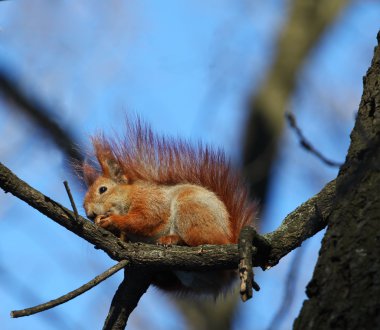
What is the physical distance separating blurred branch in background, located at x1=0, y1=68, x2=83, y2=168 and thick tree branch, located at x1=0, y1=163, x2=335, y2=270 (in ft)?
4.12

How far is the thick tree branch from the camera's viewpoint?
204 cm

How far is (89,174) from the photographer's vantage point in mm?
3322

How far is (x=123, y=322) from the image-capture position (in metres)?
2.32

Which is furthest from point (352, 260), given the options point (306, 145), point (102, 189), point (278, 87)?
point (278, 87)

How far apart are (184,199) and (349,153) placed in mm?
1207

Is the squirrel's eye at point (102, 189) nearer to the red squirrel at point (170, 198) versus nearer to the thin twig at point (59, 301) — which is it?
the red squirrel at point (170, 198)

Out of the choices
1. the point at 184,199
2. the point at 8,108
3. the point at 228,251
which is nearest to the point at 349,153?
the point at 228,251

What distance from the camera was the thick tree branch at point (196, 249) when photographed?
2041 millimetres

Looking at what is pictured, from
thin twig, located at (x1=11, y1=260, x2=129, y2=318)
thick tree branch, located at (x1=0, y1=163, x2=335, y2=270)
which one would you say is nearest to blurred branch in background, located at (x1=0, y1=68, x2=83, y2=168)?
thick tree branch, located at (x1=0, y1=163, x2=335, y2=270)

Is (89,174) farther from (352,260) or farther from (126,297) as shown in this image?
(352,260)

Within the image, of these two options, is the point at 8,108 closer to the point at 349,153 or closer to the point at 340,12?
the point at 349,153

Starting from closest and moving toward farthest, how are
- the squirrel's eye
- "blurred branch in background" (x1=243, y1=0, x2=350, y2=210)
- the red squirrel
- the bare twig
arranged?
the bare twig
the red squirrel
the squirrel's eye
"blurred branch in background" (x1=243, y1=0, x2=350, y2=210)

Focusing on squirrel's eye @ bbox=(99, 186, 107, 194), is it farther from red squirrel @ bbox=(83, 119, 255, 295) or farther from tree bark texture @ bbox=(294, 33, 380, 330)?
tree bark texture @ bbox=(294, 33, 380, 330)

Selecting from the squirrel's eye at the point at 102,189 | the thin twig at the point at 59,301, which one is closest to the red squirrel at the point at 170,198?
the squirrel's eye at the point at 102,189
